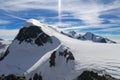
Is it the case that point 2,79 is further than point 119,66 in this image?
No

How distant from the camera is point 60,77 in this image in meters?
197

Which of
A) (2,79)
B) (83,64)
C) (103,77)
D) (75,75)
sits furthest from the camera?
(83,64)

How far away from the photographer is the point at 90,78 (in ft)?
546

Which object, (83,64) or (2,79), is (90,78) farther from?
(2,79)

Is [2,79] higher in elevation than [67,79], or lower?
higher

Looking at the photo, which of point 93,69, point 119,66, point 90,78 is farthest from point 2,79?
point 119,66

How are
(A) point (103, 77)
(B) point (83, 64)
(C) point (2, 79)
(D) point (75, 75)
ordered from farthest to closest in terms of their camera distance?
(B) point (83, 64) → (D) point (75, 75) → (A) point (103, 77) → (C) point (2, 79)

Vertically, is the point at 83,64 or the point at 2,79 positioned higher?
the point at 2,79

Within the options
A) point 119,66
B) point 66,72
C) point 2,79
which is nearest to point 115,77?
point 119,66

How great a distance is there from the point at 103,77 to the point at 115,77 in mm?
9147

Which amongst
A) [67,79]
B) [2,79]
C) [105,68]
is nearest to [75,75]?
[67,79]

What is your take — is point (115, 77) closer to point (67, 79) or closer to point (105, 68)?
point (105, 68)

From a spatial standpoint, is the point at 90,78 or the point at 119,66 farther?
the point at 119,66

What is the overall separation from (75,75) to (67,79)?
693 cm
